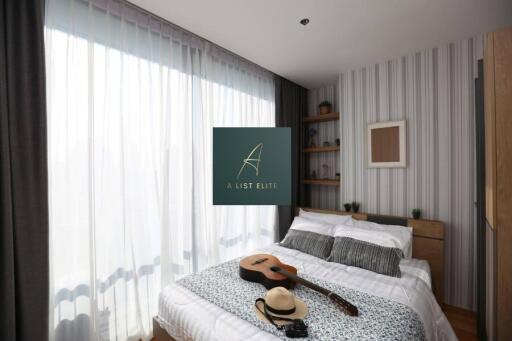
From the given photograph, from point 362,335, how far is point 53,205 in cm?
203

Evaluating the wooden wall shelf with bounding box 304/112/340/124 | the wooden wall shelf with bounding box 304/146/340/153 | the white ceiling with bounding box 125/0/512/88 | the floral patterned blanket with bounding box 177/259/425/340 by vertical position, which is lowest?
the floral patterned blanket with bounding box 177/259/425/340

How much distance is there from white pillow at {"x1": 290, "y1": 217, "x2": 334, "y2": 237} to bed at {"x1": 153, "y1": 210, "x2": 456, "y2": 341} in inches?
12.1

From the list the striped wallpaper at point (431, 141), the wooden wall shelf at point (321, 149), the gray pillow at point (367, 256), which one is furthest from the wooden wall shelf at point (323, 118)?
the gray pillow at point (367, 256)

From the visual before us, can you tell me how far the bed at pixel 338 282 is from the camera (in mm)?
Result: 1391

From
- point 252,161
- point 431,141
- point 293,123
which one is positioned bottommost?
point 252,161

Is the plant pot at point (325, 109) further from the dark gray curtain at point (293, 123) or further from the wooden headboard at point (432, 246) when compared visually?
the wooden headboard at point (432, 246)

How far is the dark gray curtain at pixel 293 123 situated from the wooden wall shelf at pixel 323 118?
0.39 ft

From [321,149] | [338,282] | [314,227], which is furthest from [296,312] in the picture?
[321,149]

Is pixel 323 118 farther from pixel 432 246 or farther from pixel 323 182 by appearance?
pixel 432 246

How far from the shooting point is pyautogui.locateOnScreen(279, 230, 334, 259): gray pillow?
2.43m

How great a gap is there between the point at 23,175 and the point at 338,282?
7.24ft

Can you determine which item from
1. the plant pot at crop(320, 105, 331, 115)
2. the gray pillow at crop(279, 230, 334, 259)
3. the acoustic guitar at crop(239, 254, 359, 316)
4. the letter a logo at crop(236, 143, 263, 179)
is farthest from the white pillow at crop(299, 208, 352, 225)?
the plant pot at crop(320, 105, 331, 115)

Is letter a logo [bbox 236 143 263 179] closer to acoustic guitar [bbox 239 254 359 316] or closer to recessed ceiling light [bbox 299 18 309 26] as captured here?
acoustic guitar [bbox 239 254 359 316]

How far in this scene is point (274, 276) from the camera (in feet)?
5.85
